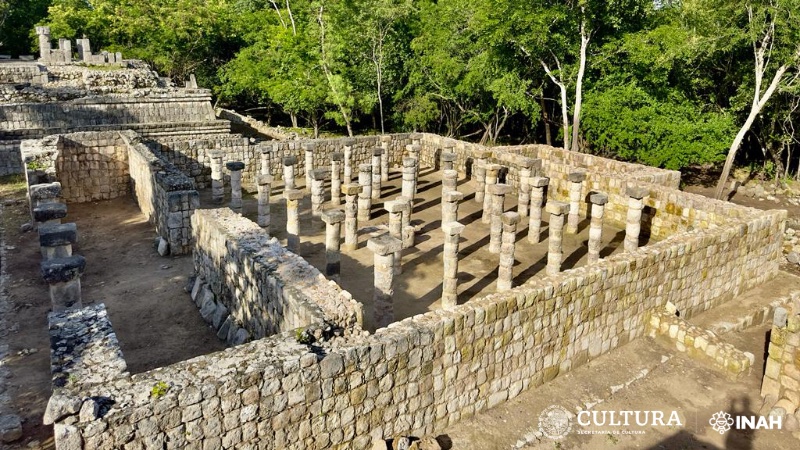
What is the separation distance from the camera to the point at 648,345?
10.5 metres

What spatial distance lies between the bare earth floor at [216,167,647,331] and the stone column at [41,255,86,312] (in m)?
4.96

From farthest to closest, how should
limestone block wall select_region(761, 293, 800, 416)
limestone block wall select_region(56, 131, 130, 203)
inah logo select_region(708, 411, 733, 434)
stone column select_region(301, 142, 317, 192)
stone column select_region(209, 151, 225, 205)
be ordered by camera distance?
stone column select_region(301, 142, 317, 192) → stone column select_region(209, 151, 225, 205) → limestone block wall select_region(56, 131, 130, 203) → limestone block wall select_region(761, 293, 800, 416) → inah logo select_region(708, 411, 733, 434)

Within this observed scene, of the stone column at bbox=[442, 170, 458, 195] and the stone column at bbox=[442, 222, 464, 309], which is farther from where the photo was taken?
the stone column at bbox=[442, 170, 458, 195]

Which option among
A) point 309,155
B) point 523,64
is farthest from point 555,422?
point 523,64

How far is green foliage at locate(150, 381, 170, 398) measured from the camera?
210 inches

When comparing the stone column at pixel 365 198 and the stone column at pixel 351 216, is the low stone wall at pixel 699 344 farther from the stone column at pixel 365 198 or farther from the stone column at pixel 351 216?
the stone column at pixel 365 198

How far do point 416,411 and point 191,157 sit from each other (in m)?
15.6

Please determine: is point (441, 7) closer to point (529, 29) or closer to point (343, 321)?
point (529, 29)

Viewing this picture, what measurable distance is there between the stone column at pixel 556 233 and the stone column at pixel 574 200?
1.93m

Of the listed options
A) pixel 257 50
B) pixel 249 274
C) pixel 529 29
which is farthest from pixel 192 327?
pixel 257 50

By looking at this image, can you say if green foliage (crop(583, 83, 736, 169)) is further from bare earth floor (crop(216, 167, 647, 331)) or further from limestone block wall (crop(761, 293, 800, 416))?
limestone block wall (crop(761, 293, 800, 416))

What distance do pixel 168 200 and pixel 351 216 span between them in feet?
13.9

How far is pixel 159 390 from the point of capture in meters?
5.38

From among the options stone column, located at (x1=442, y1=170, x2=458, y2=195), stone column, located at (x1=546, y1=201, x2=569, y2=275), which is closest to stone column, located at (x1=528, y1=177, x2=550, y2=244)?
stone column, located at (x1=546, y1=201, x2=569, y2=275)
